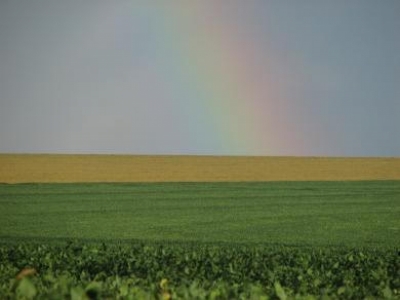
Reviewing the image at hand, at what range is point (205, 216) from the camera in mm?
28281

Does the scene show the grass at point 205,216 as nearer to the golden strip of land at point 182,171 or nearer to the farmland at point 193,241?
the farmland at point 193,241

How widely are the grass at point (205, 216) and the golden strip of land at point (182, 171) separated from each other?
1846 centimetres

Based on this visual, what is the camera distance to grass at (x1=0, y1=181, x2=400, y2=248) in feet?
72.1

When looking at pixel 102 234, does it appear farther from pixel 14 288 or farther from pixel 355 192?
pixel 355 192

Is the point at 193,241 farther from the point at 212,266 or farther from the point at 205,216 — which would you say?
the point at 212,266

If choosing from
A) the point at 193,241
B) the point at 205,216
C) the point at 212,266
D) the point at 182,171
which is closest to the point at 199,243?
the point at 193,241

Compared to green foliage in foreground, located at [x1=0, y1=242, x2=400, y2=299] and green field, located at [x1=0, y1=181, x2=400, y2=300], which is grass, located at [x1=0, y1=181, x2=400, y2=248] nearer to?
green field, located at [x1=0, y1=181, x2=400, y2=300]

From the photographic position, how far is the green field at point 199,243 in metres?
6.80

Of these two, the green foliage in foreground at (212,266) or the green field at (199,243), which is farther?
the green foliage in foreground at (212,266)

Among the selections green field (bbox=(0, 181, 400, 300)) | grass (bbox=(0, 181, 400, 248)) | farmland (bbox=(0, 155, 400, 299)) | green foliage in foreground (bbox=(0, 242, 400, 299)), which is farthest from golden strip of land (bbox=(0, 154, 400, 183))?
green foliage in foreground (bbox=(0, 242, 400, 299))

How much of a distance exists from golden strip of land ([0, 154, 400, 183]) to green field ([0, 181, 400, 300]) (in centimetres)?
1613

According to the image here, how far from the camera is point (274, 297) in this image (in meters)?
6.67

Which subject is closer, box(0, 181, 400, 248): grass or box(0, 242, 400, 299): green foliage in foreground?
box(0, 242, 400, 299): green foliage in foreground

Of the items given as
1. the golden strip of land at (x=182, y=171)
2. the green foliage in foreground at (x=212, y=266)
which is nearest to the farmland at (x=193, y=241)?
the green foliage in foreground at (x=212, y=266)
